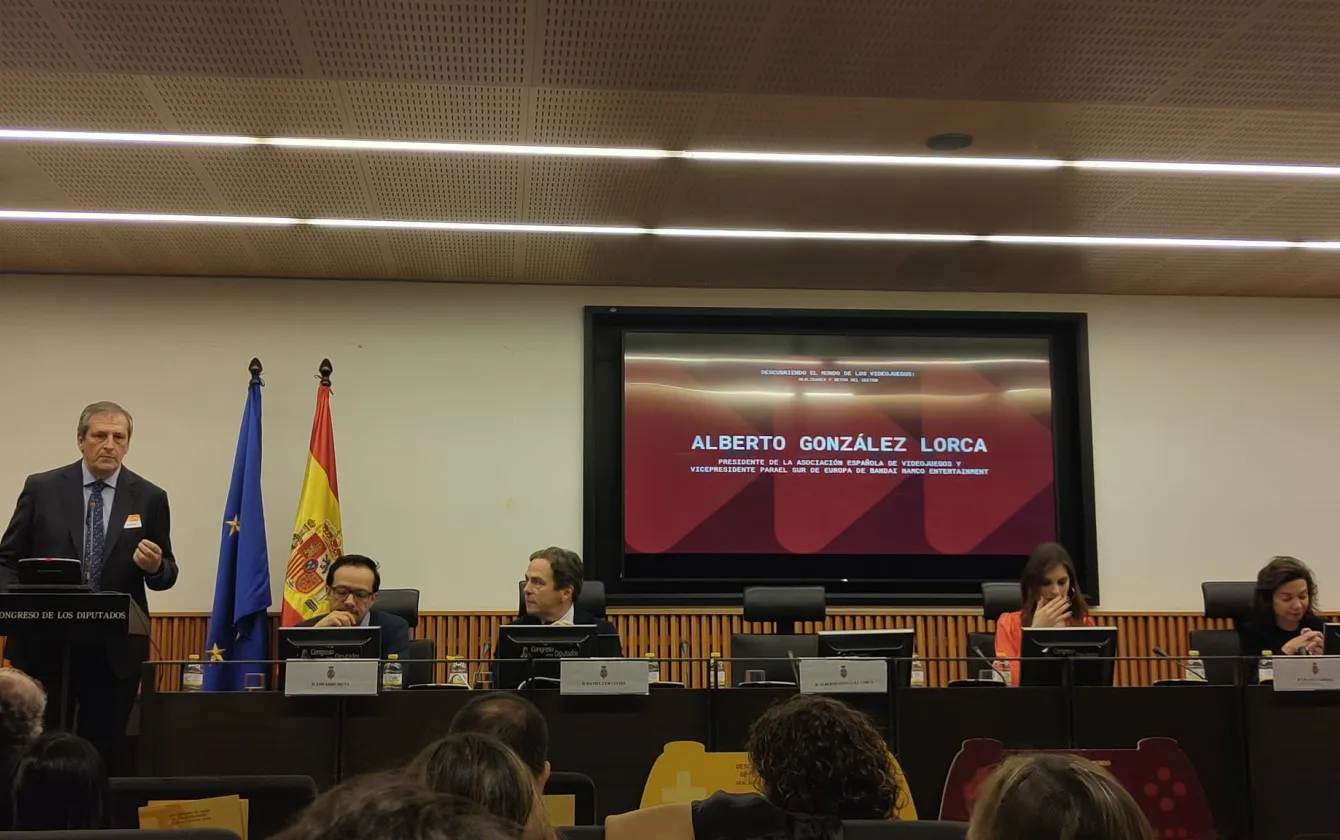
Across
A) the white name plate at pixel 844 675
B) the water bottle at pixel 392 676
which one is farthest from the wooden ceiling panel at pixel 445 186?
the white name plate at pixel 844 675

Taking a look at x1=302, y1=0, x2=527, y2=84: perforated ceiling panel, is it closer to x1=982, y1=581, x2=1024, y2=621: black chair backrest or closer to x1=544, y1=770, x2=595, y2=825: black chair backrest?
x1=544, y1=770, x2=595, y2=825: black chair backrest

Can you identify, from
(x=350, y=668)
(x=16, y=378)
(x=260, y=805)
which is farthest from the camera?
(x=16, y=378)

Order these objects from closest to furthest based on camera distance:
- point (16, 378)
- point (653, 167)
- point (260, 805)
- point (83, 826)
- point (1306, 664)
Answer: point (83, 826) → point (260, 805) → point (1306, 664) → point (653, 167) → point (16, 378)

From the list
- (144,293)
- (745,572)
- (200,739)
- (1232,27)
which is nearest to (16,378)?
(144,293)

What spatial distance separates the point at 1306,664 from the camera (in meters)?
3.80

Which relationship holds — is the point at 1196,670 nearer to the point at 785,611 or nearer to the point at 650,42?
the point at 785,611

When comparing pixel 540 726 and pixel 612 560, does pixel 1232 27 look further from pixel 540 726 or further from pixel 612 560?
pixel 612 560

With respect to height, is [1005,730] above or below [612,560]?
below

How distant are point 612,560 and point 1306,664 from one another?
13.0 ft

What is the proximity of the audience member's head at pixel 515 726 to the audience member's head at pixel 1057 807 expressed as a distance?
958mm

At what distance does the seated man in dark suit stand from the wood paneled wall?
1879mm

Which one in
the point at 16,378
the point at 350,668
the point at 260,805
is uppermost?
the point at 16,378

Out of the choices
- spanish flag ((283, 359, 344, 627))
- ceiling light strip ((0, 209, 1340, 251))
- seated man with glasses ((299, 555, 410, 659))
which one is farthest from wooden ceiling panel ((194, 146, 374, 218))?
seated man with glasses ((299, 555, 410, 659))

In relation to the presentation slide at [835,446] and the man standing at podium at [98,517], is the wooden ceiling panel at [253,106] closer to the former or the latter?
the man standing at podium at [98,517]
